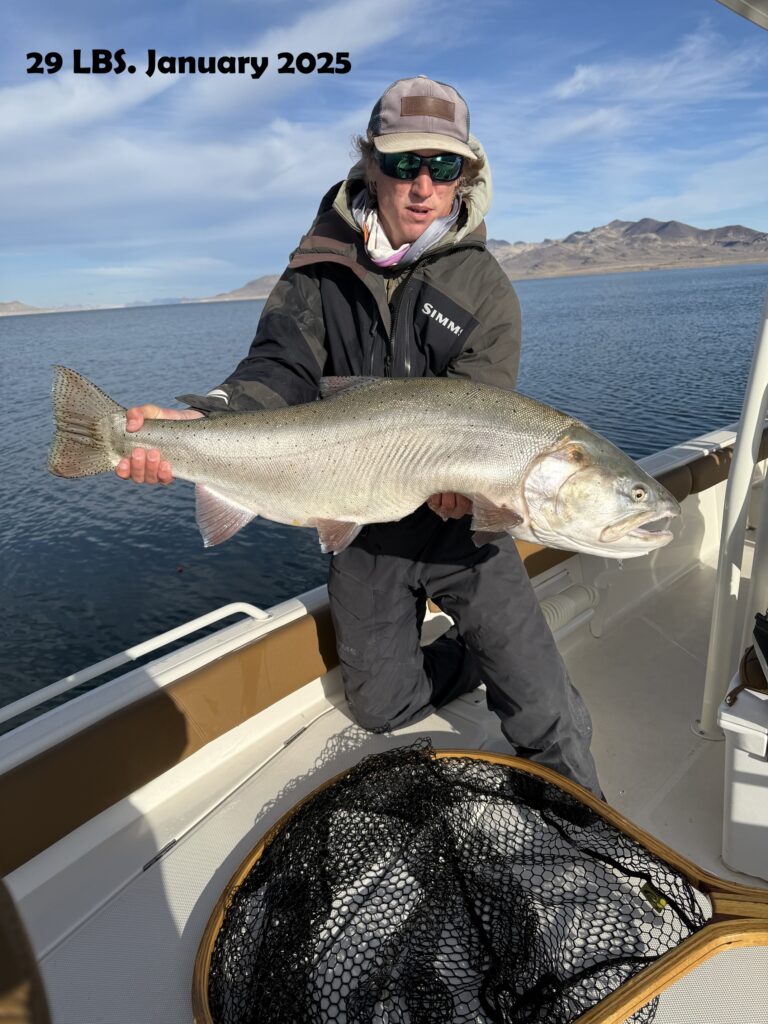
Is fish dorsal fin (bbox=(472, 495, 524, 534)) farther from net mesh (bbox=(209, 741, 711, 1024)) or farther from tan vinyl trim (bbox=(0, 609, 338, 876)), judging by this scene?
tan vinyl trim (bbox=(0, 609, 338, 876))

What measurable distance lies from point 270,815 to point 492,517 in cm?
181

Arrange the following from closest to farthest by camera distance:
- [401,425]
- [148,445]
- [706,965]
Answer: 1. [706,965]
2. [401,425]
3. [148,445]

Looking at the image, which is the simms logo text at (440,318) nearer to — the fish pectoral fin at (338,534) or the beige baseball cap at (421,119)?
the beige baseball cap at (421,119)

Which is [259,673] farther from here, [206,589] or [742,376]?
[742,376]

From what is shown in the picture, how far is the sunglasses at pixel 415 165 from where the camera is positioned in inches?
133

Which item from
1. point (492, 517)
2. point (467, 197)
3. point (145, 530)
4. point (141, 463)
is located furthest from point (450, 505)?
point (145, 530)

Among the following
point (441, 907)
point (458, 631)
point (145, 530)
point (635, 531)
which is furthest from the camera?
point (145, 530)

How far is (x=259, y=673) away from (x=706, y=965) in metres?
2.41

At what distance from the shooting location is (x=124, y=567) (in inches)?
526

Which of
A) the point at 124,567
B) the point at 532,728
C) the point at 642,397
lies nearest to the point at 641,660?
the point at 532,728

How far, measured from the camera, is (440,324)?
3525 millimetres

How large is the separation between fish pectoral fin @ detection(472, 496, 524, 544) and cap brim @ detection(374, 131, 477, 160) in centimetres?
170

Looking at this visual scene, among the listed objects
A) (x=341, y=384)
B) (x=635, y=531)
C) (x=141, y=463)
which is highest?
(x=341, y=384)

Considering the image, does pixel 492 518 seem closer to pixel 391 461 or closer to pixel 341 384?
pixel 391 461
